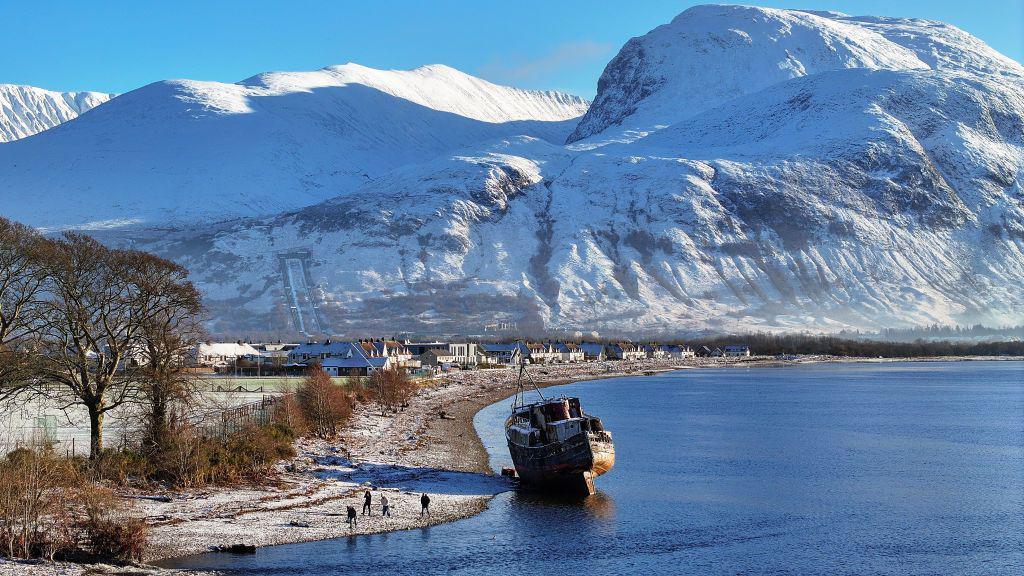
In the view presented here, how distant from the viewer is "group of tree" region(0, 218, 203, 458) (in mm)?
36406

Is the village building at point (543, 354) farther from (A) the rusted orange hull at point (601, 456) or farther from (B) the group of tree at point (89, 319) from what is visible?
(B) the group of tree at point (89, 319)

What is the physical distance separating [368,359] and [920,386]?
7144 cm

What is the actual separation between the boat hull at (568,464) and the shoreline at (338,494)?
181cm

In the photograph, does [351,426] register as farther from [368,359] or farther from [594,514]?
[368,359]

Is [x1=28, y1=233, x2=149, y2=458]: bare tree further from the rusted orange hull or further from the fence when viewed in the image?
the rusted orange hull

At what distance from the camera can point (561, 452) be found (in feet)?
143

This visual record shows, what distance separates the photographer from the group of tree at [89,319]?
3641 cm

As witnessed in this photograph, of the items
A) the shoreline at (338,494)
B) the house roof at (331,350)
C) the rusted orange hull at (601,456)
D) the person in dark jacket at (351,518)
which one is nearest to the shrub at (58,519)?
the shoreline at (338,494)

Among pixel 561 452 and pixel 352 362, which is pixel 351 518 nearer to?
pixel 561 452

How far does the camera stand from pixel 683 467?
5328 cm

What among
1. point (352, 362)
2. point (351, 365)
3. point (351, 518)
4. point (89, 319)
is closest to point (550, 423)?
point (351, 518)

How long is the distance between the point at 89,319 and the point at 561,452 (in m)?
20.2

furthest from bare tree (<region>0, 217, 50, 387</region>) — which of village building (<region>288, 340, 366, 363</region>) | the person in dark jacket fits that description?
village building (<region>288, 340, 366, 363</region>)

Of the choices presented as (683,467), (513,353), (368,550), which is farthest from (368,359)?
(368,550)
